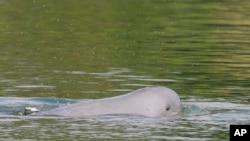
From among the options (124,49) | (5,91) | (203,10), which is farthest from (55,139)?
(203,10)

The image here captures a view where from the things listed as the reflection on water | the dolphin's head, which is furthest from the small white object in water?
the dolphin's head

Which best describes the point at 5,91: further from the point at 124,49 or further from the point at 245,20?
the point at 245,20

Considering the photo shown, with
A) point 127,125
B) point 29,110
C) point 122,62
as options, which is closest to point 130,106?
point 127,125

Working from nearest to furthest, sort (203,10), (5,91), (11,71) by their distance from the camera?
(5,91) → (11,71) → (203,10)

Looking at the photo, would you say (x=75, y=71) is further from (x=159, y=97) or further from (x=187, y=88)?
(x=159, y=97)

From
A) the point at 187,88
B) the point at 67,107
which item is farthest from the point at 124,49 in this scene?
the point at 67,107

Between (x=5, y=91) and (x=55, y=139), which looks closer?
(x=55, y=139)

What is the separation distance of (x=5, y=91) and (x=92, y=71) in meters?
3.54

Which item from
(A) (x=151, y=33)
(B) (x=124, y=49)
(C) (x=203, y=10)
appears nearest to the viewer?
(B) (x=124, y=49)

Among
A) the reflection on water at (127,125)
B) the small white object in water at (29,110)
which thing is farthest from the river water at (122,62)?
the small white object in water at (29,110)

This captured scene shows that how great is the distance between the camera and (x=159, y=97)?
16625mm

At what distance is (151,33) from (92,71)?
7.74 metres

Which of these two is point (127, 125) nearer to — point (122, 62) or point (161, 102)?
point (161, 102)

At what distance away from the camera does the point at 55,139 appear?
14.9 m
